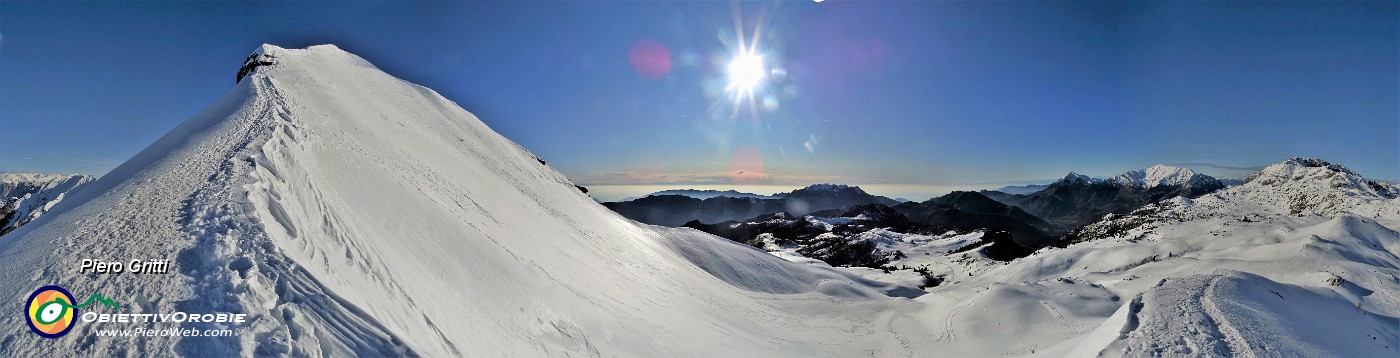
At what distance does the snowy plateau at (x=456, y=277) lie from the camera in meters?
6.11

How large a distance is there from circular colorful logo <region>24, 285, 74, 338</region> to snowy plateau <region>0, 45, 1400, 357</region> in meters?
0.13

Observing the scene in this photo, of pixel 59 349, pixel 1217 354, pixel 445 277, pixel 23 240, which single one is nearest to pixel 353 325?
pixel 59 349

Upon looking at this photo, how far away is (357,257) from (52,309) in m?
3.25

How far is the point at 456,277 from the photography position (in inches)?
412

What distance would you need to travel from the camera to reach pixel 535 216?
2083 centimetres

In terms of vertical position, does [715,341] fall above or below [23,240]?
below

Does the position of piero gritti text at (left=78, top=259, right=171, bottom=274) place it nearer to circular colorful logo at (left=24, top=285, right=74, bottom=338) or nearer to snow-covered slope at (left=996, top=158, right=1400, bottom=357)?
circular colorful logo at (left=24, top=285, right=74, bottom=338)

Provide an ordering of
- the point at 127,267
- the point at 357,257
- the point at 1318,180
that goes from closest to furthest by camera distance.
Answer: the point at 127,267, the point at 357,257, the point at 1318,180

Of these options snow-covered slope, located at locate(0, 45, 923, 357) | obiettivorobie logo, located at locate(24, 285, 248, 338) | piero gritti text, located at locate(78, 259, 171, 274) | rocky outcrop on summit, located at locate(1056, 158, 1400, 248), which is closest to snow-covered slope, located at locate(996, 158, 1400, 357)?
snow-covered slope, located at locate(0, 45, 923, 357)

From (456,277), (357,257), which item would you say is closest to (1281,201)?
(456,277)

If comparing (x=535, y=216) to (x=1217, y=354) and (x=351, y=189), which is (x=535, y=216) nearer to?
(x=351, y=189)

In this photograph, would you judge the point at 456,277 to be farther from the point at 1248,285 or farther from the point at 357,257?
the point at 1248,285

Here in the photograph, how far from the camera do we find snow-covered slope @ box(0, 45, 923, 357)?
19.2ft

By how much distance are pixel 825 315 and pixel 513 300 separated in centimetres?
1884
